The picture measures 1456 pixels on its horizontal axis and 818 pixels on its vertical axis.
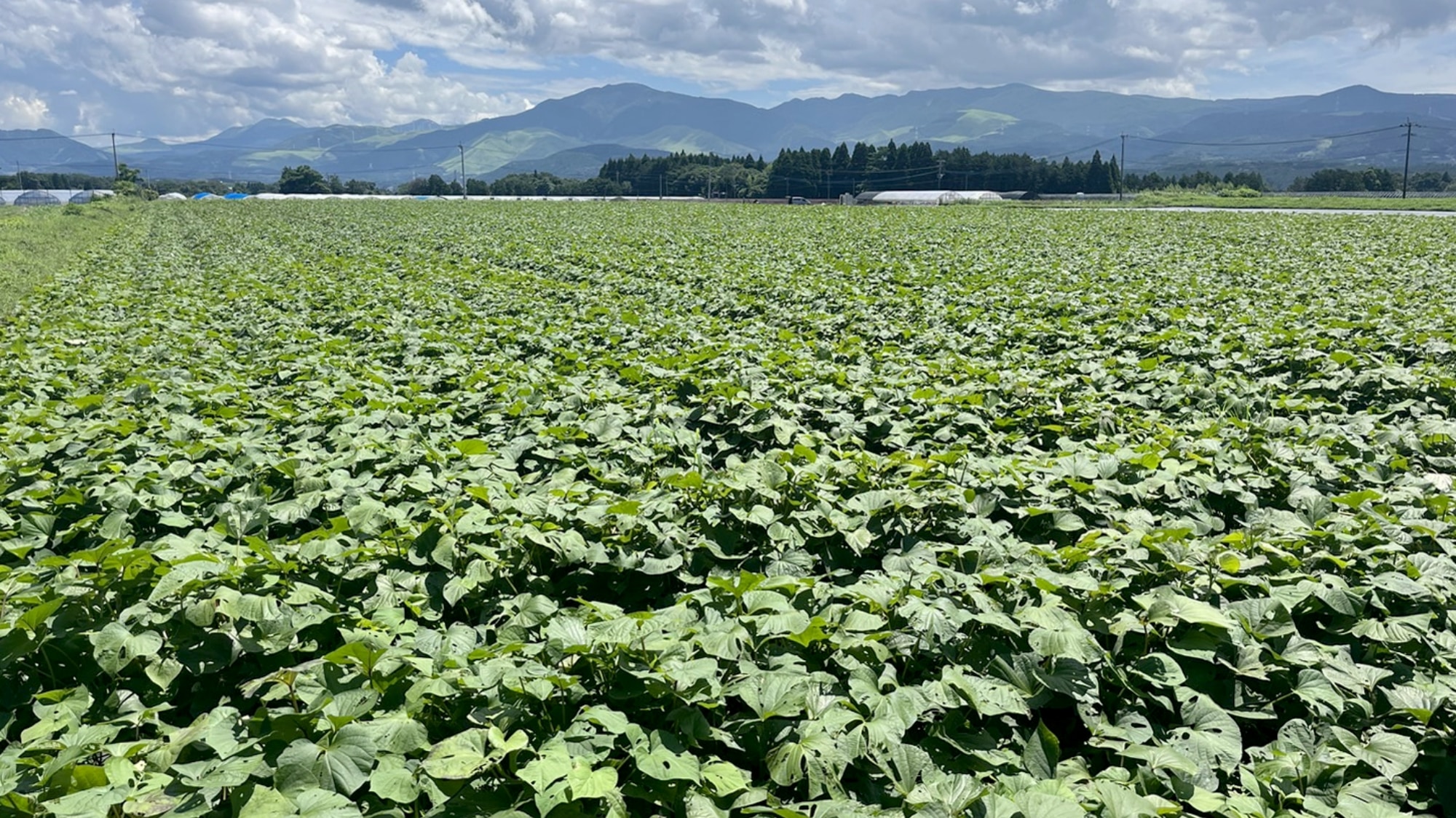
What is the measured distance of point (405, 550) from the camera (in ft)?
12.7

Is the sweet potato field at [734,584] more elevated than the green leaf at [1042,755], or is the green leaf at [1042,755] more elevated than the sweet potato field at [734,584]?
the sweet potato field at [734,584]

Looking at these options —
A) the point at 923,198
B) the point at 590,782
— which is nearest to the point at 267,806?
the point at 590,782

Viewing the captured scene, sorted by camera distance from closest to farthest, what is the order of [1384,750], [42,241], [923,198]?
[1384,750], [42,241], [923,198]

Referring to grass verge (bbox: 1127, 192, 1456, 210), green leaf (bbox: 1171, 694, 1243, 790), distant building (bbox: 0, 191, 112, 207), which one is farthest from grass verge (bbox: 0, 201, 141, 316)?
grass verge (bbox: 1127, 192, 1456, 210)

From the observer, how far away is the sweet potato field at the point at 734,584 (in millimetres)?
2449

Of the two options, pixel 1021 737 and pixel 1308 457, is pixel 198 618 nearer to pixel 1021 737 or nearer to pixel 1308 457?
pixel 1021 737

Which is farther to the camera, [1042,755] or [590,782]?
[1042,755]

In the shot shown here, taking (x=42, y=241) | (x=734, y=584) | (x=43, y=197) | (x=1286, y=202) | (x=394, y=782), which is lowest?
(x=394, y=782)

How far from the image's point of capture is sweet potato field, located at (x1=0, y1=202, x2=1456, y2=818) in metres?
2.45

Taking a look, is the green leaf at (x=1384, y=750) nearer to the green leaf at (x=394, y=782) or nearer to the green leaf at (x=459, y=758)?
the green leaf at (x=459, y=758)

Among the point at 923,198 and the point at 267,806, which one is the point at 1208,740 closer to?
the point at 267,806

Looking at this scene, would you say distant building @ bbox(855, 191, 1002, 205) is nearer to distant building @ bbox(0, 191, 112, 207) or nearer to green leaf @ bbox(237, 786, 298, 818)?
distant building @ bbox(0, 191, 112, 207)

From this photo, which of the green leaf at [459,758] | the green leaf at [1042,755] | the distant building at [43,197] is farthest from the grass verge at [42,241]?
the distant building at [43,197]

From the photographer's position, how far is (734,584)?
10.7 ft
